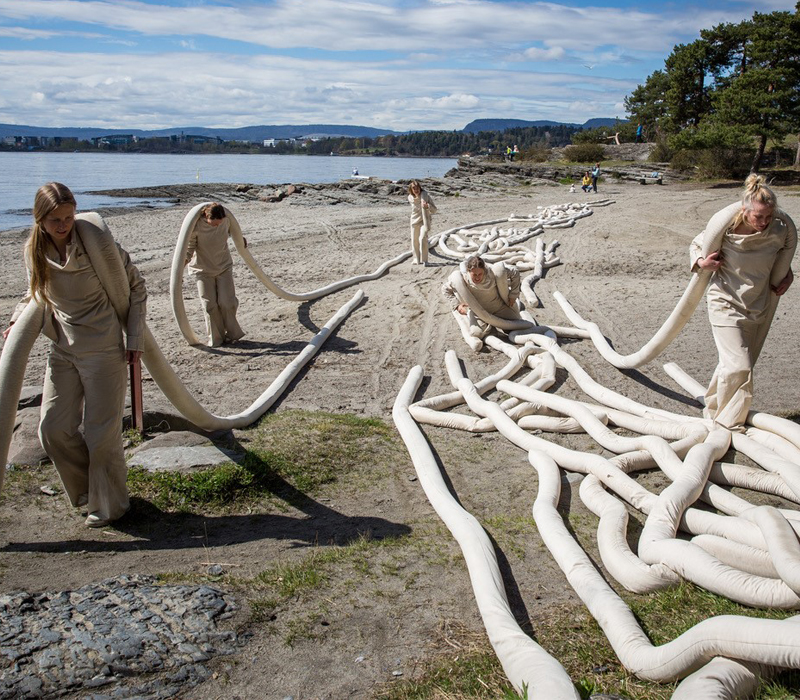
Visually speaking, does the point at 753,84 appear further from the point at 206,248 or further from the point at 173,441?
the point at 173,441

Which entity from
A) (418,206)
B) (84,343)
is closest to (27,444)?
(84,343)

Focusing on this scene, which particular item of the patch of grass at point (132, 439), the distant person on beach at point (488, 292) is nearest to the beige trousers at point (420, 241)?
the distant person on beach at point (488, 292)

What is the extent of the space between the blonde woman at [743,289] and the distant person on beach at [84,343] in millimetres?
4506

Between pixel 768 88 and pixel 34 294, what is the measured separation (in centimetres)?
3482

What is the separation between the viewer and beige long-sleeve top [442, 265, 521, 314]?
9.10 metres

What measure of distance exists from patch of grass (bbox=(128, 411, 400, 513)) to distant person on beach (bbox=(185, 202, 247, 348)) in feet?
10.0

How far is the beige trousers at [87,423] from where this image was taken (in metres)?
4.78

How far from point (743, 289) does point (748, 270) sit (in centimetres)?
16

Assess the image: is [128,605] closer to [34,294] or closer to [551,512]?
[34,294]

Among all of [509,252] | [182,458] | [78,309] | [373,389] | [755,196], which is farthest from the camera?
[509,252]

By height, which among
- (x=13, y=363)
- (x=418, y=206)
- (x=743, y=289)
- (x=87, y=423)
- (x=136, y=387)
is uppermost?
(x=418, y=206)

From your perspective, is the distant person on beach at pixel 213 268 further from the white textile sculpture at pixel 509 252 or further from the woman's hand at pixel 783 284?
the woman's hand at pixel 783 284

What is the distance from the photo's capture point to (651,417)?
652cm

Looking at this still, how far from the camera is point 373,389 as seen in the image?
8.23 m
